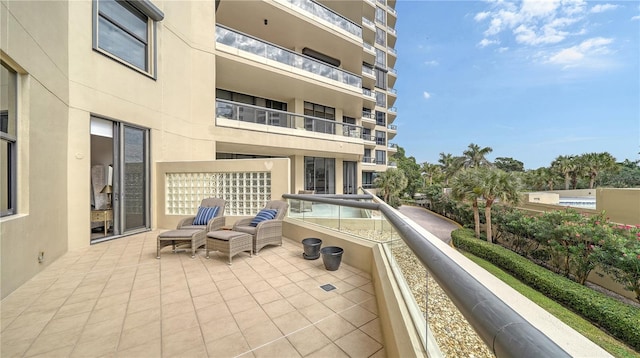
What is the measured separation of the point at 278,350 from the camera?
96.3 inches

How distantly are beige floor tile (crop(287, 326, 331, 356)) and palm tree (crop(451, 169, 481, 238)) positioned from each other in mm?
16808

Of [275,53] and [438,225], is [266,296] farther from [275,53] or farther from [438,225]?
[438,225]

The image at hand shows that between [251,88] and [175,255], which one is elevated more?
[251,88]

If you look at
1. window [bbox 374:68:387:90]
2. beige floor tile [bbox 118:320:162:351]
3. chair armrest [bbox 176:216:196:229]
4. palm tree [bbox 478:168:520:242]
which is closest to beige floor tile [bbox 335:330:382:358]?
beige floor tile [bbox 118:320:162:351]

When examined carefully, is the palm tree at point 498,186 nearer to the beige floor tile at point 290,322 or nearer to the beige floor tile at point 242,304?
the beige floor tile at point 290,322

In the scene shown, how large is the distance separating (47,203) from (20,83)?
218 centimetres

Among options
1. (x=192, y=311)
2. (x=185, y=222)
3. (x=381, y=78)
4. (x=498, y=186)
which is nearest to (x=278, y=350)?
(x=192, y=311)

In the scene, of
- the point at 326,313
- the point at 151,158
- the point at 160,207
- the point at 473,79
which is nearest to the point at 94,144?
the point at 151,158

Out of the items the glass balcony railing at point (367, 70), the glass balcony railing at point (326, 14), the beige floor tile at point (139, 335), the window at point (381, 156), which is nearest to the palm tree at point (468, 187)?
the window at point (381, 156)

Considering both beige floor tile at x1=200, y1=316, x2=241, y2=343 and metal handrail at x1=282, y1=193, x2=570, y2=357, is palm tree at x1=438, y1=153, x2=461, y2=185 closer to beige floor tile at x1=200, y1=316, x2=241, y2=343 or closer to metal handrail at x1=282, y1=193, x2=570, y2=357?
beige floor tile at x1=200, y1=316, x2=241, y2=343

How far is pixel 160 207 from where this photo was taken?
25.8 feet

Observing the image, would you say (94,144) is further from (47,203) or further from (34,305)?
(34,305)

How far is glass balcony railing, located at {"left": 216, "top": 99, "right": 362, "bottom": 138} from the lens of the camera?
10148mm

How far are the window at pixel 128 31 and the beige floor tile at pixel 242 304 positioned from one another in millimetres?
7065
